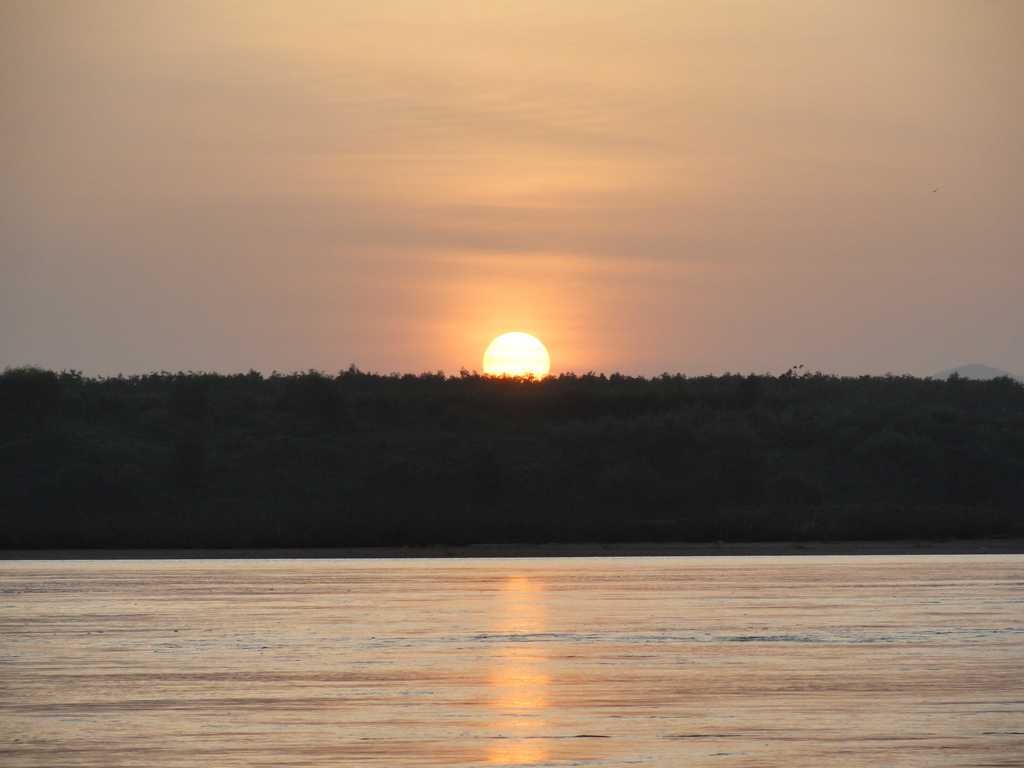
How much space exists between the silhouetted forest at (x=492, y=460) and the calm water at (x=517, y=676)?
3661 centimetres

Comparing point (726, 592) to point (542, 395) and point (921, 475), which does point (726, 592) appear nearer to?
point (921, 475)

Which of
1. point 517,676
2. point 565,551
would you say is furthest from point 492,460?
point 517,676

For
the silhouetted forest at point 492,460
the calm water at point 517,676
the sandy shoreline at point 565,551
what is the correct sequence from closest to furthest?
the calm water at point 517,676 → the sandy shoreline at point 565,551 → the silhouetted forest at point 492,460

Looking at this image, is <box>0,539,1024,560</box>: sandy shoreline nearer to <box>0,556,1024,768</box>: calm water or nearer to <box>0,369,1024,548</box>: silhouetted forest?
<box>0,369,1024,548</box>: silhouetted forest

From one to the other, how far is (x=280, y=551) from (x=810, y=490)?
42.2 meters

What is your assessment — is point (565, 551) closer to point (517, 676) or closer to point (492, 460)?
point (492, 460)

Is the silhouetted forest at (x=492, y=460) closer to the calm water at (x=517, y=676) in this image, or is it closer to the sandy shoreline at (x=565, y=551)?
the sandy shoreline at (x=565, y=551)

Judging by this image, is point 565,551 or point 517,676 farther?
point 565,551

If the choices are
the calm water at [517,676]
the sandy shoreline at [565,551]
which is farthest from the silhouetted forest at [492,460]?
the calm water at [517,676]

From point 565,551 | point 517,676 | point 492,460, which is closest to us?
point 517,676

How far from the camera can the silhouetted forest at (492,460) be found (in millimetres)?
80625

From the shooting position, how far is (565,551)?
2852 inches

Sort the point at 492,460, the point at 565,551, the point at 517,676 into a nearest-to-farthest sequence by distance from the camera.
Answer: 1. the point at 517,676
2. the point at 565,551
3. the point at 492,460

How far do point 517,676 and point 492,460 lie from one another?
270ft
